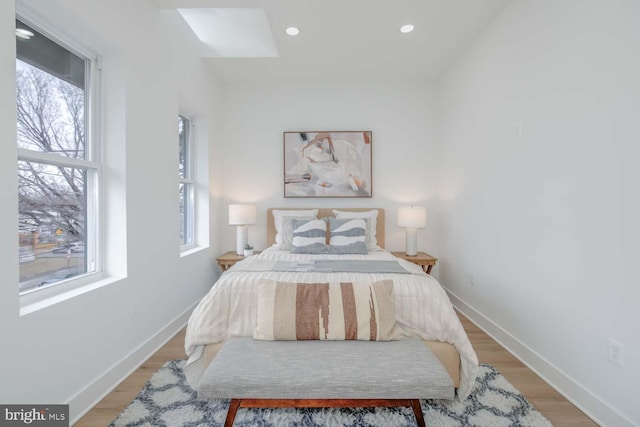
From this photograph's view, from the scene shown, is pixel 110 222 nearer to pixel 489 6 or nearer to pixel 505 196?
pixel 505 196


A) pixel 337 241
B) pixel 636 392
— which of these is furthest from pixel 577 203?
pixel 337 241

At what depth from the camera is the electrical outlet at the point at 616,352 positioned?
4.82 ft

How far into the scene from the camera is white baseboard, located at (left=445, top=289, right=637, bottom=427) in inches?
59.4

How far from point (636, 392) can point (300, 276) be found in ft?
6.09

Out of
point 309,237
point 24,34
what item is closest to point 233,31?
point 24,34

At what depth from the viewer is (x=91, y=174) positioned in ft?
6.31

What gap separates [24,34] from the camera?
59.1 inches

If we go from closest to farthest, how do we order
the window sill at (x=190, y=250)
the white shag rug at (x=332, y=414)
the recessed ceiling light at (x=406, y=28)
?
the white shag rug at (x=332, y=414), the recessed ceiling light at (x=406, y=28), the window sill at (x=190, y=250)

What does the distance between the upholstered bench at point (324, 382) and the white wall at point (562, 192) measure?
3.36 ft

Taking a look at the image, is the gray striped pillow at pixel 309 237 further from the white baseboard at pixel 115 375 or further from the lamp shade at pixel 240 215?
the white baseboard at pixel 115 375

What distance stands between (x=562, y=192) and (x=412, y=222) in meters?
1.66

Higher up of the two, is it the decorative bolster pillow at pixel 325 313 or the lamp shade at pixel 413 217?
the lamp shade at pixel 413 217

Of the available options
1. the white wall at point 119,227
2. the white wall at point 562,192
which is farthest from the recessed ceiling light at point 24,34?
the white wall at point 562,192

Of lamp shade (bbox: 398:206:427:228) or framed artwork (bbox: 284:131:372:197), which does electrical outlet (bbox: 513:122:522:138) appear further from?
framed artwork (bbox: 284:131:372:197)
